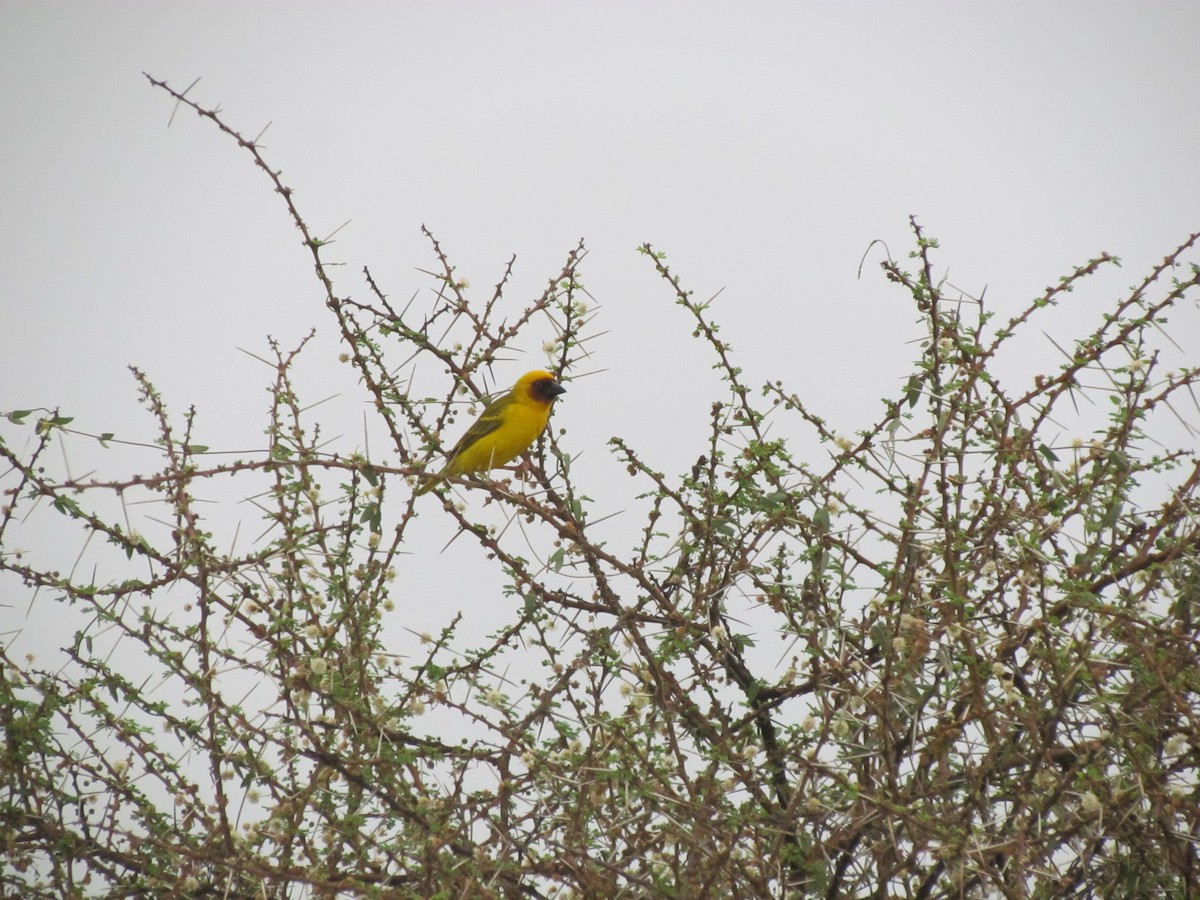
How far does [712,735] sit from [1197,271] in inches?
52.7

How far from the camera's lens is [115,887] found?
7.82 ft

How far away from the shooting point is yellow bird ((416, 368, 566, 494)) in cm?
431

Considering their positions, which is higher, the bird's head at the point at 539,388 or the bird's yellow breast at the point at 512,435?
the bird's head at the point at 539,388

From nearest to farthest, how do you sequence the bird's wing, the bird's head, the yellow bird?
the bird's wing < the yellow bird < the bird's head

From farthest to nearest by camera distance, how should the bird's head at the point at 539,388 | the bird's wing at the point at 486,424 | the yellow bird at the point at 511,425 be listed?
1. the bird's head at the point at 539,388
2. the yellow bird at the point at 511,425
3. the bird's wing at the point at 486,424

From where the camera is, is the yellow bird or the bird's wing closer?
the bird's wing

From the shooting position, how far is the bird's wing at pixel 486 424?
4199mm

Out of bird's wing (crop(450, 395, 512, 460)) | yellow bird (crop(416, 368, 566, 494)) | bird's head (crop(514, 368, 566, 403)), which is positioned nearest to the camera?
bird's wing (crop(450, 395, 512, 460))

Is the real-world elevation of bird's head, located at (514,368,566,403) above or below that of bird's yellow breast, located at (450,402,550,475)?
above

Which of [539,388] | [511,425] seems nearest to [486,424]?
[511,425]

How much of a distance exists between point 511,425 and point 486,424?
0.09 metres

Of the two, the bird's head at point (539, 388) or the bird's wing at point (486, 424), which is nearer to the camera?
the bird's wing at point (486, 424)

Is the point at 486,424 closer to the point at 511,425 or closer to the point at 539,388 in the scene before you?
the point at 511,425

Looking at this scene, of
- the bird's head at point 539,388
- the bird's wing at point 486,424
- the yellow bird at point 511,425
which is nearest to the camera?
the bird's wing at point 486,424
